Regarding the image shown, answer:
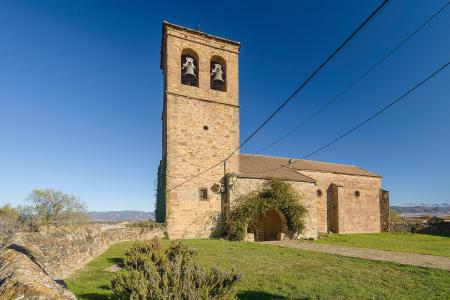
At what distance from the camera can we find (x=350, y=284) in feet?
22.0

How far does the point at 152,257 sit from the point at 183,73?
1239cm


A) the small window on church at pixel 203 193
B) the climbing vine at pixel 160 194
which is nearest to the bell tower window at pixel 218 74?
the climbing vine at pixel 160 194

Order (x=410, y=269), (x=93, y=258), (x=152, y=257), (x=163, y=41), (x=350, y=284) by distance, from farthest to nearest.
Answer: (x=163, y=41) < (x=93, y=258) < (x=410, y=269) < (x=152, y=257) < (x=350, y=284)

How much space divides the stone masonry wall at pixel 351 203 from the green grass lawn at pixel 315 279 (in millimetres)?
14351

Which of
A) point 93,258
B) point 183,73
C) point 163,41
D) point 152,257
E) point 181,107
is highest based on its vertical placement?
point 163,41

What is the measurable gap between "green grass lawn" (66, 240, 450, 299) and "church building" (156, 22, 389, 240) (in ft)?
21.4

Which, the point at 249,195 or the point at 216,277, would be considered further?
the point at 249,195

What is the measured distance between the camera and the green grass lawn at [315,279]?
599 cm

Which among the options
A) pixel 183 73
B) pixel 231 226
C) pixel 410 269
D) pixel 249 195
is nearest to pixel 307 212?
pixel 249 195

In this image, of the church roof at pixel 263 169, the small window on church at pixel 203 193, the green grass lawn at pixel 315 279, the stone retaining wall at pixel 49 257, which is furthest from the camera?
the church roof at pixel 263 169

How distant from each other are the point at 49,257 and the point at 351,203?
24305 mm

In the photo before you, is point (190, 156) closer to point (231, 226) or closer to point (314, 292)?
point (231, 226)

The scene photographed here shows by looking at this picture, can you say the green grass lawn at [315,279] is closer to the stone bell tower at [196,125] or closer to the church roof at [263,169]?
the stone bell tower at [196,125]

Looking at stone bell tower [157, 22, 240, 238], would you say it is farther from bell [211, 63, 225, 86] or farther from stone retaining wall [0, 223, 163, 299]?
stone retaining wall [0, 223, 163, 299]
